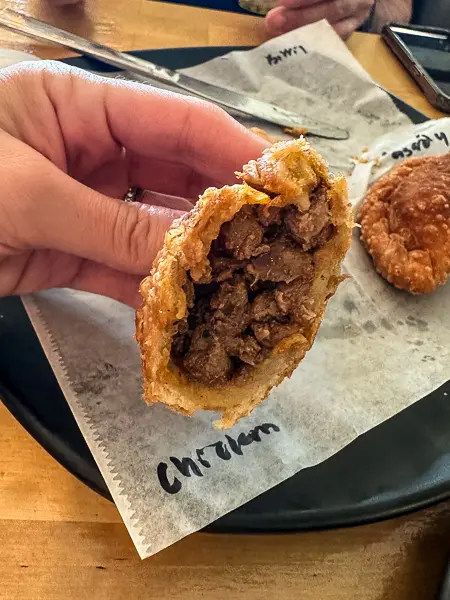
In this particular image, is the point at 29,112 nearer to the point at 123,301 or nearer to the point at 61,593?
the point at 123,301

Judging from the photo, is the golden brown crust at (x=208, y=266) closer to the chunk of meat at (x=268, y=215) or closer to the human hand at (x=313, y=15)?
the chunk of meat at (x=268, y=215)

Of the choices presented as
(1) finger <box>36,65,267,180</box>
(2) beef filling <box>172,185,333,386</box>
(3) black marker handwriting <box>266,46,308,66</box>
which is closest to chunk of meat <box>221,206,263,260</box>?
(2) beef filling <box>172,185,333,386</box>

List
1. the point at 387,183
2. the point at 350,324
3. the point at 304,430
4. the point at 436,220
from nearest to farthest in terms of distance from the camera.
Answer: the point at 304,430 → the point at 350,324 → the point at 436,220 → the point at 387,183

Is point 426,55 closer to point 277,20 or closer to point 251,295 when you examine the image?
point 277,20

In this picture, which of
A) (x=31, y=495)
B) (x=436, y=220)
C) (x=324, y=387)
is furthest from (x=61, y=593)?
(x=436, y=220)

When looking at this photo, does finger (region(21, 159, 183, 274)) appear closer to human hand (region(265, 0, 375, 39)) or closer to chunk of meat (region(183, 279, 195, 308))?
chunk of meat (region(183, 279, 195, 308))

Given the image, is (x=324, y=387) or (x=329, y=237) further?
(x=324, y=387)

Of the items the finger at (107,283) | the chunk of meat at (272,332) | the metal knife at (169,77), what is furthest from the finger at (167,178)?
the chunk of meat at (272,332)
